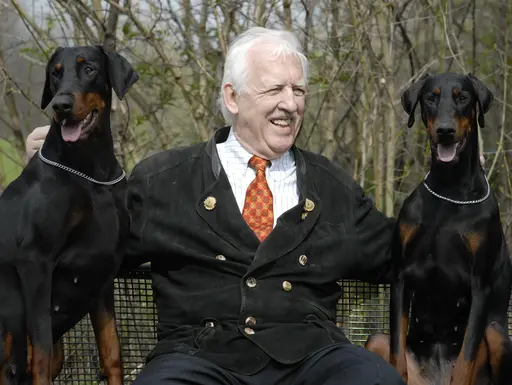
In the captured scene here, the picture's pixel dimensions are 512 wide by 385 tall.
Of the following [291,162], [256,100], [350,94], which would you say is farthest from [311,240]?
[350,94]

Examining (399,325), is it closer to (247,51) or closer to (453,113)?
(453,113)

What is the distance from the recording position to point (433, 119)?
3.10 meters

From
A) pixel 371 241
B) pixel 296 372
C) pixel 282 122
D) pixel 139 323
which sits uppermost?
pixel 282 122

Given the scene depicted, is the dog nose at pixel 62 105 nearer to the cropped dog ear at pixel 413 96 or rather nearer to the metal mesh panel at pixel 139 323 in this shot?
the metal mesh panel at pixel 139 323

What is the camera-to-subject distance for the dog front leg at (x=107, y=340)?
3.03m

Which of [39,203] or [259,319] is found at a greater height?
[39,203]

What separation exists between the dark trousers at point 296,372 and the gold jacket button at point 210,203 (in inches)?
23.4

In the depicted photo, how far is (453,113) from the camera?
3043 millimetres

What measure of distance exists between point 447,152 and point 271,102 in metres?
0.76

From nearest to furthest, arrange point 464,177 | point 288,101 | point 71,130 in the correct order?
point 71,130 < point 464,177 < point 288,101

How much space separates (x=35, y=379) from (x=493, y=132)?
5.85m

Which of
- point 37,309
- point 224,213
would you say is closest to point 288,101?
point 224,213

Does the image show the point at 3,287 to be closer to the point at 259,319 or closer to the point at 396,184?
the point at 259,319

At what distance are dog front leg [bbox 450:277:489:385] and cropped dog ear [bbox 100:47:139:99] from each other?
1504 millimetres
